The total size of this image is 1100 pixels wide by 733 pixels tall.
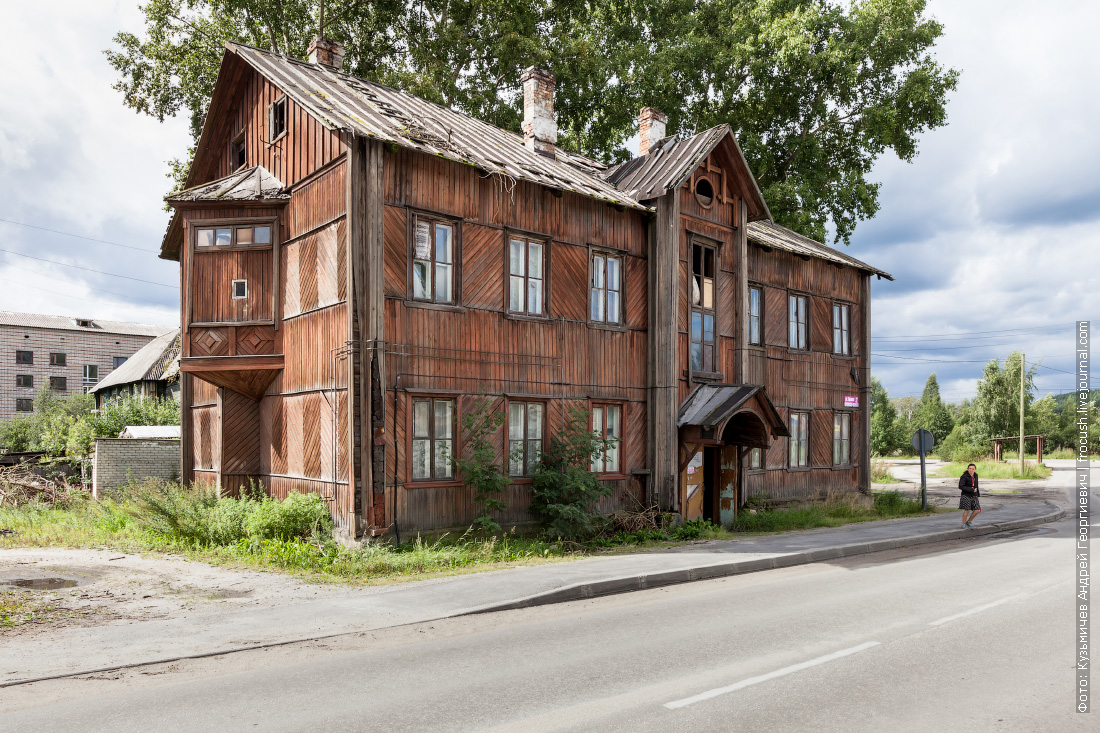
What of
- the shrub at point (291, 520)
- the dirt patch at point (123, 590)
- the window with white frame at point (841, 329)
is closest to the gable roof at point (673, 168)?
the window with white frame at point (841, 329)

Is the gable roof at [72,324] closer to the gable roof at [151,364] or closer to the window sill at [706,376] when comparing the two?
the gable roof at [151,364]

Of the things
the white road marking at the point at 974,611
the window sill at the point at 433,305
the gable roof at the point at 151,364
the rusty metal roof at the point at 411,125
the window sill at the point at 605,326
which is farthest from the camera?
the gable roof at the point at 151,364

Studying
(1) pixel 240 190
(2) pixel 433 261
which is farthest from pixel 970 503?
(1) pixel 240 190

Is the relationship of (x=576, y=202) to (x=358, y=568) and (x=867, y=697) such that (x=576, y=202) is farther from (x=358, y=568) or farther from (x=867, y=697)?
(x=867, y=697)

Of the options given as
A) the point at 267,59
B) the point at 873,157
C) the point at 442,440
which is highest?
the point at 873,157

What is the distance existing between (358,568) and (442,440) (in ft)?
10.3

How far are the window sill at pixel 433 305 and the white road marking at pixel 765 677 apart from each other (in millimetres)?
8862

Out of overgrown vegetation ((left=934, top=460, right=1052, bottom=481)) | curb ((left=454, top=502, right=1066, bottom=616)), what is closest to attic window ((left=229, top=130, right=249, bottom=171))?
curb ((left=454, top=502, right=1066, bottom=616))

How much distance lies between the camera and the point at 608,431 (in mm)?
16656

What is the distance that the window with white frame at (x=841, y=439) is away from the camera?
2366cm

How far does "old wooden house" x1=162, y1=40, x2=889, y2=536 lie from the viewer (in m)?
13.2

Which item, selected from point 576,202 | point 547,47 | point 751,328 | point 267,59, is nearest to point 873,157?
point 547,47

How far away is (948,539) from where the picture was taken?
17031 mm

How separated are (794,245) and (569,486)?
1205 centimetres
